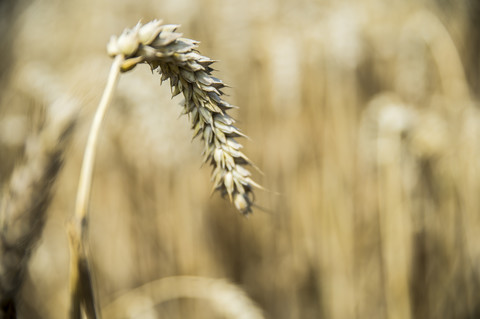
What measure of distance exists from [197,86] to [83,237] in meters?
0.17

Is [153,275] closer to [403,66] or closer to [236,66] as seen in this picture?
[236,66]

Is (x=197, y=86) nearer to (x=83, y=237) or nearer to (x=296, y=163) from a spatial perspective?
(x=83, y=237)

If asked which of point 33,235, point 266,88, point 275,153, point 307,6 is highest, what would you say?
point 307,6

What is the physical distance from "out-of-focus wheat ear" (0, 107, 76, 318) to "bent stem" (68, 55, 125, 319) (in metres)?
0.09

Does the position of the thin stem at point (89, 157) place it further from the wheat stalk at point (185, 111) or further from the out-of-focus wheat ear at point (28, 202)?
the out-of-focus wheat ear at point (28, 202)

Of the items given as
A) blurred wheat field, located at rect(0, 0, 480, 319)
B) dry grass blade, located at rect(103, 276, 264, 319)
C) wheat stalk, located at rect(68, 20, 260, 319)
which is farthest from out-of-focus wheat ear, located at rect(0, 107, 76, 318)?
blurred wheat field, located at rect(0, 0, 480, 319)

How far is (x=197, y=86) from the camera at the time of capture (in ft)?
1.08

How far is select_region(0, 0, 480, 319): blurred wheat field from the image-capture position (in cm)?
114

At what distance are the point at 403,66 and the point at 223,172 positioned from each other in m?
1.28

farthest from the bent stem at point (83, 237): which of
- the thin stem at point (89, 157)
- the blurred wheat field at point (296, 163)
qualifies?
the blurred wheat field at point (296, 163)

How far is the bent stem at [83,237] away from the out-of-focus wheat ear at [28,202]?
0.09 meters

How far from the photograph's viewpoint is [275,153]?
1435 mm

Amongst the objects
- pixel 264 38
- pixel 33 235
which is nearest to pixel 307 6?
pixel 264 38

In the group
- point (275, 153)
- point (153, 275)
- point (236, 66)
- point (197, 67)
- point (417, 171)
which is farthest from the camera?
point (236, 66)
